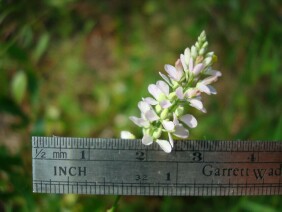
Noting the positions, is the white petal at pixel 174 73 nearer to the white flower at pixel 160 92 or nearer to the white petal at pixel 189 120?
the white flower at pixel 160 92

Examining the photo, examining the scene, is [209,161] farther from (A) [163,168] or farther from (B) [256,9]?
(B) [256,9]

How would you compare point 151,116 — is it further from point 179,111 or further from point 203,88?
point 203,88

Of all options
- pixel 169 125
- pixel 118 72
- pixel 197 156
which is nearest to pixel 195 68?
pixel 169 125

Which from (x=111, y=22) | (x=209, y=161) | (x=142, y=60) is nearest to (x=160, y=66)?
→ (x=142, y=60)

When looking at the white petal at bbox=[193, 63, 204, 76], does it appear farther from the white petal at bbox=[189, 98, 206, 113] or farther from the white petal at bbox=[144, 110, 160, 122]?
the white petal at bbox=[144, 110, 160, 122]

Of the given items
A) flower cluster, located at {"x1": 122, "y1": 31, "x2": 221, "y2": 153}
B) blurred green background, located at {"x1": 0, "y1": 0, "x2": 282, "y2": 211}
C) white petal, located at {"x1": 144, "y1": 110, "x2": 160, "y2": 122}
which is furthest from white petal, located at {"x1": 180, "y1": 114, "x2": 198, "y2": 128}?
blurred green background, located at {"x1": 0, "y1": 0, "x2": 282, "y2": 211}

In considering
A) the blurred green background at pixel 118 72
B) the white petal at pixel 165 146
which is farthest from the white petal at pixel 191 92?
the blurred green background at pixel 118 72
